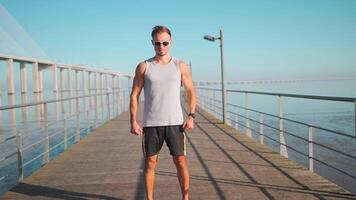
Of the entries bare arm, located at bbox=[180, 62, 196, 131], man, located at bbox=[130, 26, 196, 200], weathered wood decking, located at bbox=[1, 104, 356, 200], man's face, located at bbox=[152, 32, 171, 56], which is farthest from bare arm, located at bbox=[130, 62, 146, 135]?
weathered wood decking, located at bbox=[1, 104, 356, 200]

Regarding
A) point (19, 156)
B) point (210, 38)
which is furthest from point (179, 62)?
point (210, 38)

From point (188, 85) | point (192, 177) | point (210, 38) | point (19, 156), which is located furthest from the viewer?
point (210, 38)

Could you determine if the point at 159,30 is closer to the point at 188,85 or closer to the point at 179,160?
the point at 188,85

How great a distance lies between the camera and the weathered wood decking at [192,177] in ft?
11.0

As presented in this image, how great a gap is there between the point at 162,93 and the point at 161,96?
2 cm

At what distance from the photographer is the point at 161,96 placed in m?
2.65

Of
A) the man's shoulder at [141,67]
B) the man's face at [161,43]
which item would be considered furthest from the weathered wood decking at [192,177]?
the man's face at [161,43]

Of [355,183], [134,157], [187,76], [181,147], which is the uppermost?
[187,76]

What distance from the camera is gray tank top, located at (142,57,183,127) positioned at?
263cm

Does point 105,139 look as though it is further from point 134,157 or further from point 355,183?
point 355,183

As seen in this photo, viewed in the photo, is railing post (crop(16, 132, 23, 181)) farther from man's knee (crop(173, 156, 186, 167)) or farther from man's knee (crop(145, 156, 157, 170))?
man's knee (crop(173, 156, 186, 167))

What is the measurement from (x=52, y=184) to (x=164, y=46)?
2144mm

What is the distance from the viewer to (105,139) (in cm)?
711

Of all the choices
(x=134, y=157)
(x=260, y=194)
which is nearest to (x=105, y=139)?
(x=134, y=157)
